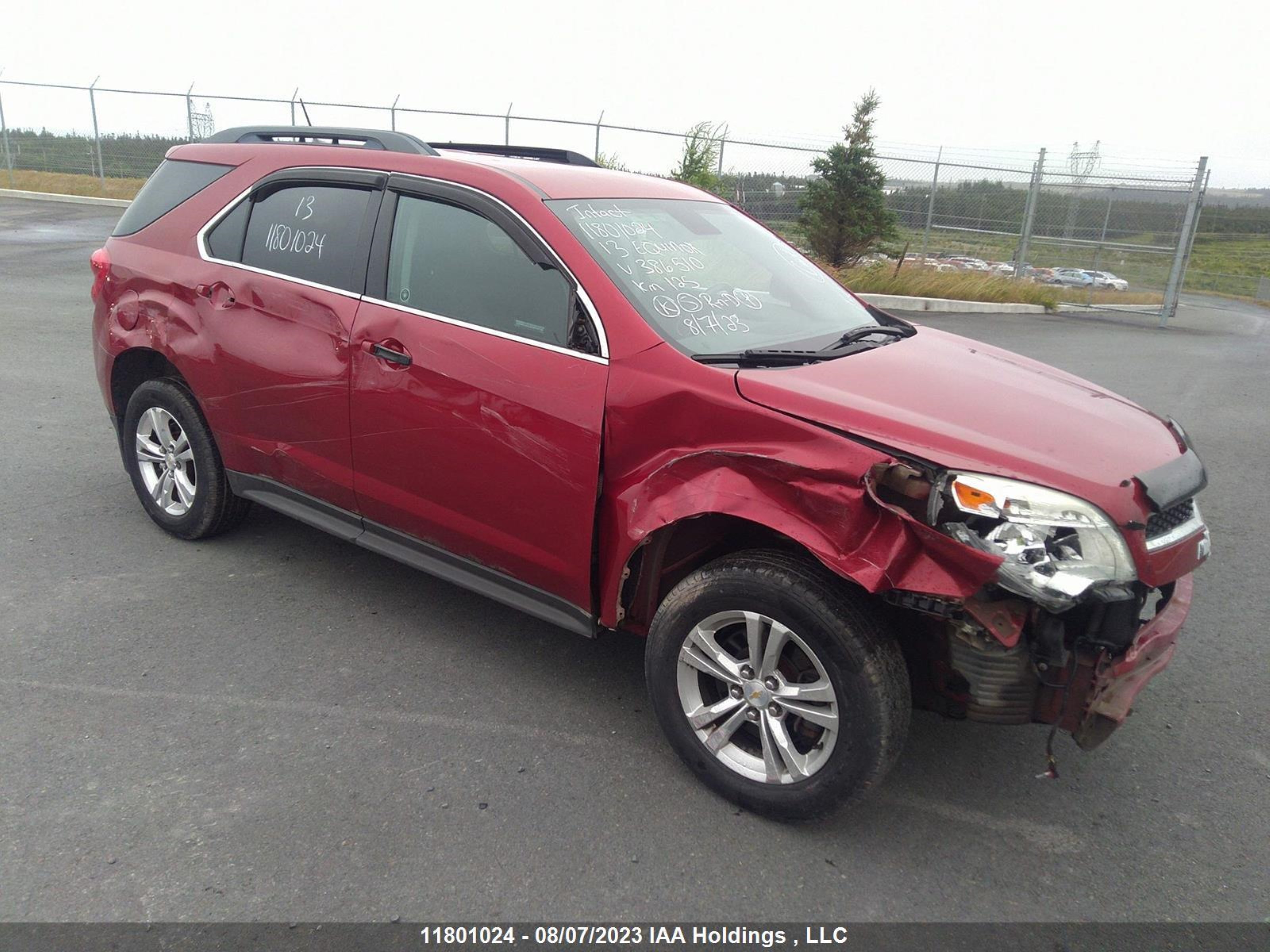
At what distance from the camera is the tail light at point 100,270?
461 centimetres

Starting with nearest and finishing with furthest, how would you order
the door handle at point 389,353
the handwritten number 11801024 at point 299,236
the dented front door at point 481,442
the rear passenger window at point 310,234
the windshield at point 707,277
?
the dented front door at point 481,442, the windshield at point 707,277, the door handle at point 389,353, the rear passenger window at point 310,234, the handwritten number 11801024 at point 299,236

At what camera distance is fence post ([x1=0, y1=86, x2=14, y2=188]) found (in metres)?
20.8

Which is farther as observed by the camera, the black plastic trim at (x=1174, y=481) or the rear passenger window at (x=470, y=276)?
the rear passenger window at (x=470, y=276)

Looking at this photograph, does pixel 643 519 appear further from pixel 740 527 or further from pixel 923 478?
pixel 923 478

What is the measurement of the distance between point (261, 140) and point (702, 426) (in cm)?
302

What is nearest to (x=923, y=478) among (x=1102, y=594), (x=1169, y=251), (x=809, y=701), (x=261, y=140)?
(x=1102, y=594)

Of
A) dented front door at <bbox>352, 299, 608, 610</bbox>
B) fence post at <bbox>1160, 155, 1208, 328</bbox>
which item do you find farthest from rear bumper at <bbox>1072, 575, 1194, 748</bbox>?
fence post at <bbox>1160, 155, 1208, 328</bbox>

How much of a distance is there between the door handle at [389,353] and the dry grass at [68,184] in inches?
844

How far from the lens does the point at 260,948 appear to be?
234 centimetres

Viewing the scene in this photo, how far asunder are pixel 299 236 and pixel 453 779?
2.33 m

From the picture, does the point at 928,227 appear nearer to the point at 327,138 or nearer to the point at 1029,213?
the point at 1029,213

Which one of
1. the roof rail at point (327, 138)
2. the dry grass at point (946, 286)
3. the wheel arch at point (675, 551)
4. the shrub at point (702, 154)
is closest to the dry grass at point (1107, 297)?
the dry grass at point (946, 286)

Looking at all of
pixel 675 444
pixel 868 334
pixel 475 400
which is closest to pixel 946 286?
pixel 868 334

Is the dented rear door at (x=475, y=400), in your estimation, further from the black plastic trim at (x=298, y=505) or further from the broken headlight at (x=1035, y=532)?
the broken headlight at (x=1035, y=532)
